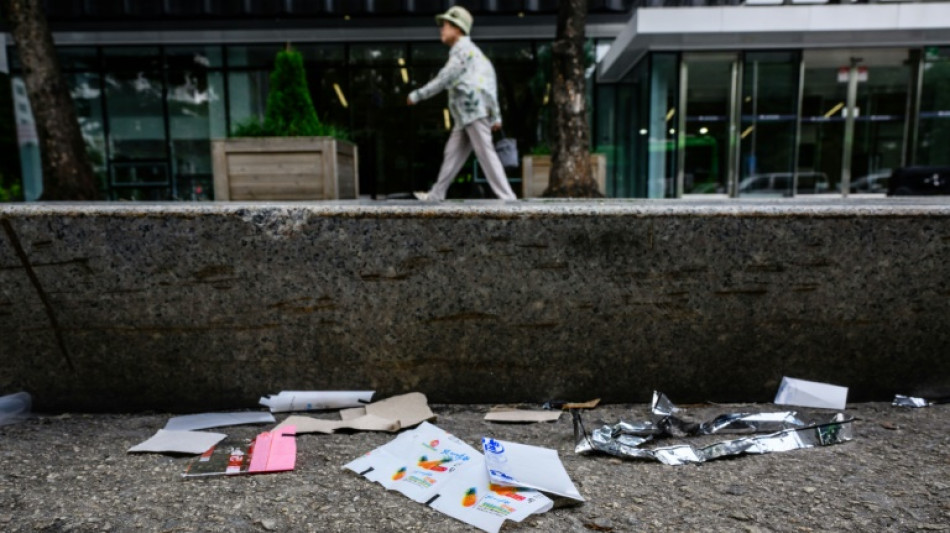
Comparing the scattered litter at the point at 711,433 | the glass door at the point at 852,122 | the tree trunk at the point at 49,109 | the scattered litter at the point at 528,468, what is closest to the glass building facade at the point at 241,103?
the glass door at the point at 852,122

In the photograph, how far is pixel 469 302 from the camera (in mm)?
2336

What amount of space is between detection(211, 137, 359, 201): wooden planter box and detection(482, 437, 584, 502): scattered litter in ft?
18.1

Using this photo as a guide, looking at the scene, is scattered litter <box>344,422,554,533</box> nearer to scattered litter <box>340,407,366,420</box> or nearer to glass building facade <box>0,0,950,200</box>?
scattered litter <box>340,407,366,420</box>

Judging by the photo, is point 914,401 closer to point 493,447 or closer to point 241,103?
point 493,447

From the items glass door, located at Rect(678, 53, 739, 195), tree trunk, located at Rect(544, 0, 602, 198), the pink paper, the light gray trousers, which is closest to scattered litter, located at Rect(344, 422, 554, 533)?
the pink paper

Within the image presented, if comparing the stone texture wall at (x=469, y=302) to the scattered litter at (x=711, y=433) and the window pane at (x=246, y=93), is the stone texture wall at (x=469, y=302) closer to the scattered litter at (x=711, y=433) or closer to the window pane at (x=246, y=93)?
the scattered litter at (x=711, y=433)

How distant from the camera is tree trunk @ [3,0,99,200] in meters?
7.53

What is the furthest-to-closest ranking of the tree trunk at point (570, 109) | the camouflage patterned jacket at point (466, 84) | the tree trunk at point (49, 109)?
1. the tree trunk at point (570, 109)
2. the tree trunk at point (49, 109)
3. the camouflage patterned jacket at point (466, 84)

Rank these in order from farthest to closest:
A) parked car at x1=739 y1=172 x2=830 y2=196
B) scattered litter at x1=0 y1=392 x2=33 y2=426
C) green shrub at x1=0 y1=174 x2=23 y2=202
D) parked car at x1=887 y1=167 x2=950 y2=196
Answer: green shrub at x1=0 y1=174 x2=23 y2=202 < parked car at x1=739 y1=172 x2=830 y2=196 < parked car at x1=887 y1=167 x2=950 y2=196 < scattered litter at x1=0 y1=392 x2=33 y2=426

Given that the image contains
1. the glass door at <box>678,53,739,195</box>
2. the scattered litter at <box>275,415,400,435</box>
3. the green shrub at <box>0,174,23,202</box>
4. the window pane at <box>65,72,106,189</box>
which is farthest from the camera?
the window pane at <box>65,72,106,189</box>

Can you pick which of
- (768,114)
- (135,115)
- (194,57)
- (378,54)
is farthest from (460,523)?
(135,115)

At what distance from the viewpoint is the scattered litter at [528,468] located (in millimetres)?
1699

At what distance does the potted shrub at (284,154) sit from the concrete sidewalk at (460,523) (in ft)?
Result: 16.4

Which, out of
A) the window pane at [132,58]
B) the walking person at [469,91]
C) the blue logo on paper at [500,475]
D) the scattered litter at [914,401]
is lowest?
the scattered litter at [914,401]
